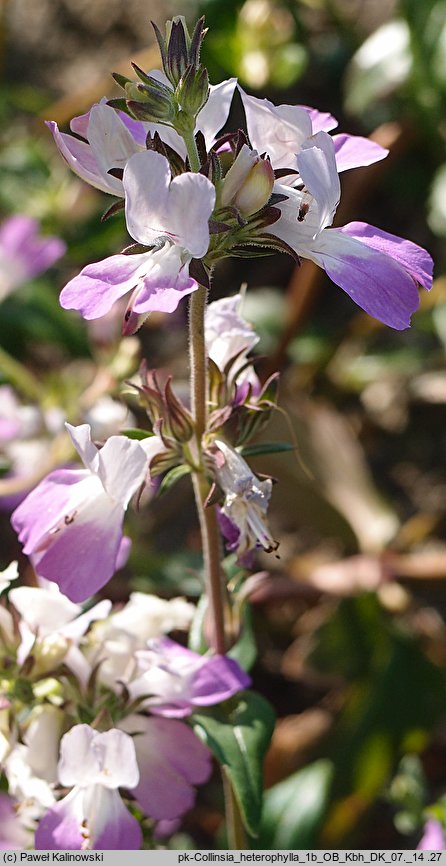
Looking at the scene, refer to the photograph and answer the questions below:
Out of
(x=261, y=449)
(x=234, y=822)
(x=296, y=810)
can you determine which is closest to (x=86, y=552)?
(x=261, y=449)

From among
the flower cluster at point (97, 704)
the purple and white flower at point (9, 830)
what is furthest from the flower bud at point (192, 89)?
the purple and white flower at point (9, 830)

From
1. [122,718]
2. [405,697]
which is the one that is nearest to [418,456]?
[405,697]

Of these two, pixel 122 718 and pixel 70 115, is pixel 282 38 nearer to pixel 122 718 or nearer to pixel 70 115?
pixel 70 115

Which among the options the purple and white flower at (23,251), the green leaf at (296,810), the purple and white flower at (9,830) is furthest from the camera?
the purple and white flower at (23,251)

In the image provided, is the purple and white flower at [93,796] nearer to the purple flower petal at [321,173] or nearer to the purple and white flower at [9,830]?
the purple and white flower at [9,830]

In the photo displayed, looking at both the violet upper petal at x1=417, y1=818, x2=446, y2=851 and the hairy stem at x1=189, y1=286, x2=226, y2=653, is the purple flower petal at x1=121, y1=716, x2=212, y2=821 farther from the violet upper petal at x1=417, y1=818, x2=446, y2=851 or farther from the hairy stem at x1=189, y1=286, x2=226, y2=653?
the violet upper petal at x1=417, y1=818, x2=446, y2=851

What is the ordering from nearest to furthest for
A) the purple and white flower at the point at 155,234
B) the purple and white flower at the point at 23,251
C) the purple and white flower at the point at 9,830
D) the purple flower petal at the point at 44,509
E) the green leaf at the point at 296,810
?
the purple and white flower at the point at 155,234, the purple flower petal at the point at 44,509, the purple and white flower at the point at 9,830, the green leaf at the point at 296,810, the purple and white flower at the point at 23,251
